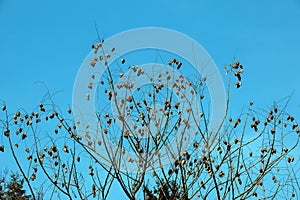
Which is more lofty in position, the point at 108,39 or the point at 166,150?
the point at 108,39

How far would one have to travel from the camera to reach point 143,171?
4434 mm

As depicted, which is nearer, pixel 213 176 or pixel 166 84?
pixel 213 176

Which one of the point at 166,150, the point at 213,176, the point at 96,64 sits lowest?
the point at 213,176

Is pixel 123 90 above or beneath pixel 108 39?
beneath

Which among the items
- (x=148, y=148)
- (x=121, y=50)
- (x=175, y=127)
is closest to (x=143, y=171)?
(x=148, y=148)

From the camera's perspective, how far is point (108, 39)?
471 cm

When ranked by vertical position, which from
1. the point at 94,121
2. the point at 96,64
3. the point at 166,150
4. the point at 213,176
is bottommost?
the point at 213,176

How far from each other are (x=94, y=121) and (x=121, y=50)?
2.43ft

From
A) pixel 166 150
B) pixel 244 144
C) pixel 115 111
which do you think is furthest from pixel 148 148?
pixel 244 144

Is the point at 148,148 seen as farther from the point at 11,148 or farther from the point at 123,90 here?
Result: the point at 11,148

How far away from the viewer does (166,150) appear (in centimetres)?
451

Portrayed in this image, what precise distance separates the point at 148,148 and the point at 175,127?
339 millimetres

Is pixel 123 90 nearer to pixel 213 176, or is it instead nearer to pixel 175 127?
pixel 175 127

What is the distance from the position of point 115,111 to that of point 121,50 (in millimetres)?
604
